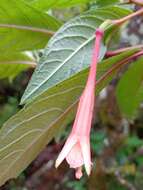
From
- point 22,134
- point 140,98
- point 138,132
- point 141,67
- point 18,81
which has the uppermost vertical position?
point 22,134

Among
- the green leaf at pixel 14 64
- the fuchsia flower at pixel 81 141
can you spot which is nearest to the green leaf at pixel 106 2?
the green leaf at pixel 14 64

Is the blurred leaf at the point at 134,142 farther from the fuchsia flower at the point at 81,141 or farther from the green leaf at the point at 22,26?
the fuchsia flower at the point at 81,141

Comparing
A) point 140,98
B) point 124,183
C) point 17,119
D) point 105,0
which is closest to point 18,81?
point 124,183

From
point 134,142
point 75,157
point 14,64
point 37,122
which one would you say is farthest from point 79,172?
point 134,142

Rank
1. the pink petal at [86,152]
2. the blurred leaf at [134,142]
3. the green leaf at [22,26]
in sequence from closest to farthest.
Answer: the pink petal at [86,152], the green leaf at [22,26], the blurred leaf at [134,142]

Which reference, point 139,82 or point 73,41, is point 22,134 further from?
point 139,82

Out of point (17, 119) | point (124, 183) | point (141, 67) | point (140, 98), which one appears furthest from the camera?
point (124, 183)

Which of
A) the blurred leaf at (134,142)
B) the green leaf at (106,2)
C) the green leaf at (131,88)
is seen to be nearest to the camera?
the green leaf at (106,2)

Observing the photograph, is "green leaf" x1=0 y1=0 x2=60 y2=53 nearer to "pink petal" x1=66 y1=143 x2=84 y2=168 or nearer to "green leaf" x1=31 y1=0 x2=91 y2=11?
"green leaf" x1=31 y1=0 x2=91 y2=11
